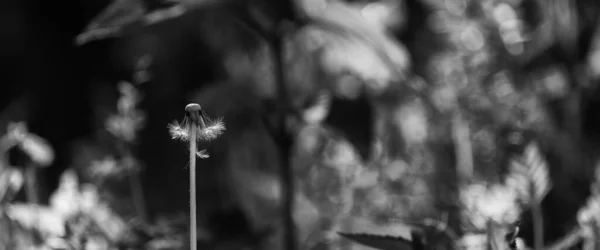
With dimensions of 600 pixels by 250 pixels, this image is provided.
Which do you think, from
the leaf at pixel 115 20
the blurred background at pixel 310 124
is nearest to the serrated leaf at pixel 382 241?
the blurred background at pixel 310 124

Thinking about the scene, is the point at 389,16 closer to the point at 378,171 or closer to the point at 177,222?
the point at 378,171

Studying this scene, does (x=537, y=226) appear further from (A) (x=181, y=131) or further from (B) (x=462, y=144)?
(B) (x=462, y=144)

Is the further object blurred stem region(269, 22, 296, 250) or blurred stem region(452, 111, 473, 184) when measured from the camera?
blurred stem region(452, 111, 473, 184)

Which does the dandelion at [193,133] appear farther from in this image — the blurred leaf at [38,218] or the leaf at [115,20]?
the blurred leaf at [38,218]

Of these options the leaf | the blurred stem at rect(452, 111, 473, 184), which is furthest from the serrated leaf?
the blurred stem at rect(452, 111, 473, 184)

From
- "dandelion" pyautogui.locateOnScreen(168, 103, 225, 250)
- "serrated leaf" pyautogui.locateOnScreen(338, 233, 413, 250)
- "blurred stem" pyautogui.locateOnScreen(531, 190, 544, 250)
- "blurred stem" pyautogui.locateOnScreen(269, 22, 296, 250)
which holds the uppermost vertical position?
"blurred stem" pyautogui.locateOnScreen(269, 22, 296, 250)

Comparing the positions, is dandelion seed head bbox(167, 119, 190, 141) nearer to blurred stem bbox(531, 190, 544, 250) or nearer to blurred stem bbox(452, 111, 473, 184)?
blurred stem bbox(531, 190, 544, 250)

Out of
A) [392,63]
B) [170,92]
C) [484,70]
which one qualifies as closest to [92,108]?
[170,92]

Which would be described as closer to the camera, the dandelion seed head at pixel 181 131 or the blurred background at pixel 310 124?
the dandelion seed head at pixel 181 131
